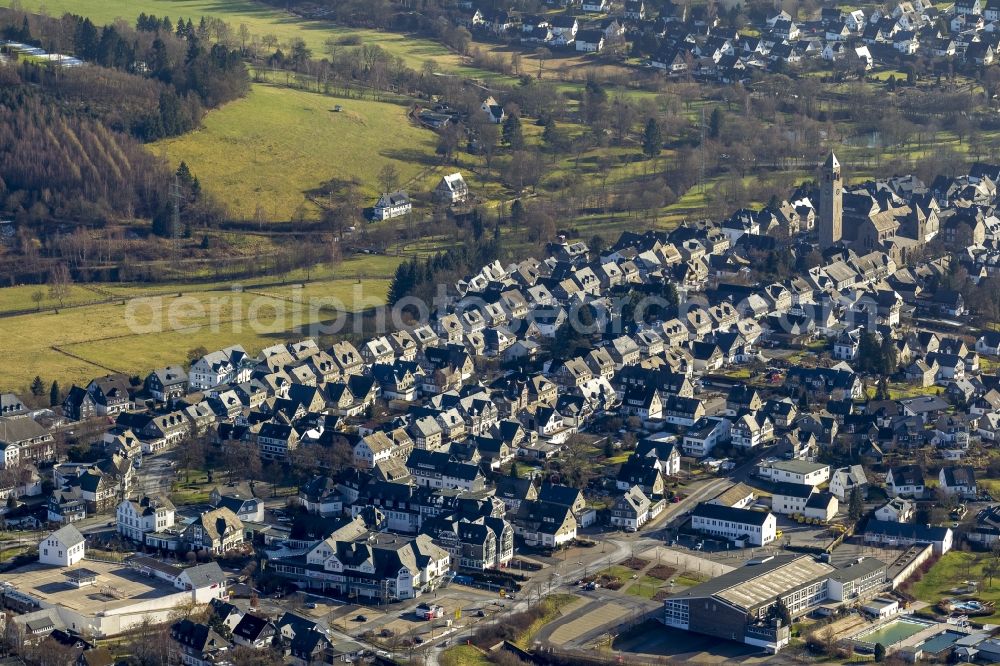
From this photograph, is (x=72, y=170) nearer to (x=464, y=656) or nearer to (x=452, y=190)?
(x=452, y=190)

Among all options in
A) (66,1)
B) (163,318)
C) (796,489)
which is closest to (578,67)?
(66,1)

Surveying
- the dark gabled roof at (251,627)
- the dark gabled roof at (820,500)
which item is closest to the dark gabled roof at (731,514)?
the dark gabled roof at (820,500)

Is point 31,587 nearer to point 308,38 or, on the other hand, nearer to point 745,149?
point 745,149

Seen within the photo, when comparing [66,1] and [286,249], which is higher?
[66,1]

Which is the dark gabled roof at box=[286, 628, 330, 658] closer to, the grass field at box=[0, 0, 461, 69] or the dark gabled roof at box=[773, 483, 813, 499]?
the dark gabled roof at box=[773, 483, 813, 499]

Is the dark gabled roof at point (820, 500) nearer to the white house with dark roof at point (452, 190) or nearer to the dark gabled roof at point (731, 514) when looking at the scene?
the dark gabled roof at point (731, 514)

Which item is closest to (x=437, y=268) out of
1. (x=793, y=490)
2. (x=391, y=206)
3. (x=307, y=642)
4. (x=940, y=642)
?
(x=391, y=206)
